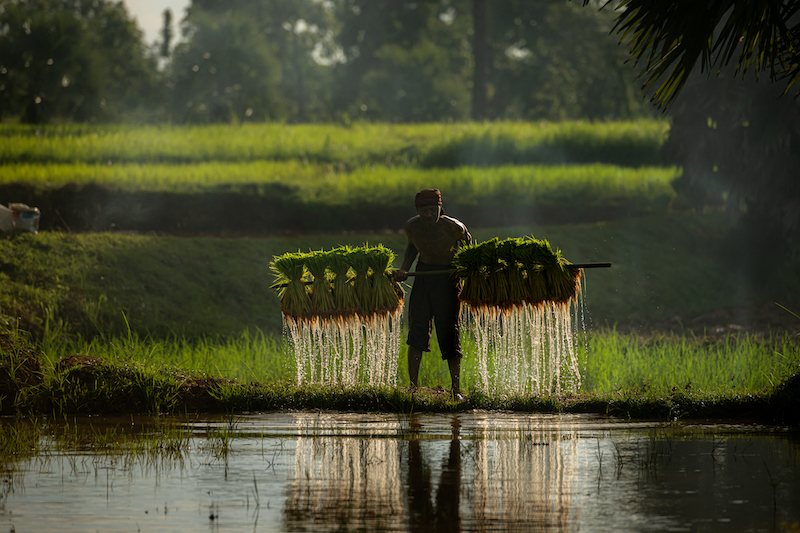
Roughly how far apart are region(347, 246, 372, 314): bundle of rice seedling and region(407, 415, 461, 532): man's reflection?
2849 millimetres

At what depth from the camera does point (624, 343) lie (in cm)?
1312

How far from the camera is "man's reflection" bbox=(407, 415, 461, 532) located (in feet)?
16.3

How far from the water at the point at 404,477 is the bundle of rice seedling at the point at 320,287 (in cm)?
160

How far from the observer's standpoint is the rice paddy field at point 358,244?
456 inches

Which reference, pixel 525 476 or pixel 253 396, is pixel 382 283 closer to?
pixel 253 396

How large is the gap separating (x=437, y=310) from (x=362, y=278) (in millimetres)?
853

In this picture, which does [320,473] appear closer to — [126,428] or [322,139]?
[126,428]

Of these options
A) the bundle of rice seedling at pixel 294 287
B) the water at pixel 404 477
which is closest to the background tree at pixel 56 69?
the bundle of rice seedling at pixel 294 287

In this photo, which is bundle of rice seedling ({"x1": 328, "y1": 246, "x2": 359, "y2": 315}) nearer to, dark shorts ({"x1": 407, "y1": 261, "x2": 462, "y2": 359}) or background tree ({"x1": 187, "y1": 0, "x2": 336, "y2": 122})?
dark shorts ({"x1": 407, "y1": 261, "x2": 462, "y2": 359})

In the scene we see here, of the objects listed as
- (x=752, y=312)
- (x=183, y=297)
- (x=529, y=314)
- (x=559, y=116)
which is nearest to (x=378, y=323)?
(x=529, y=314)

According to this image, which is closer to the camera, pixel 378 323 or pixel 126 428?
pixel 126 428

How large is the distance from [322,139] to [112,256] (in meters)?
10.5

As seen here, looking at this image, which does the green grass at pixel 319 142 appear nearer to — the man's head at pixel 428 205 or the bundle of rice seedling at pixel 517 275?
the man's head at pixel 428 205

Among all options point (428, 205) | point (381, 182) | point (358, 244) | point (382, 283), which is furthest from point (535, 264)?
point (381, 182)
